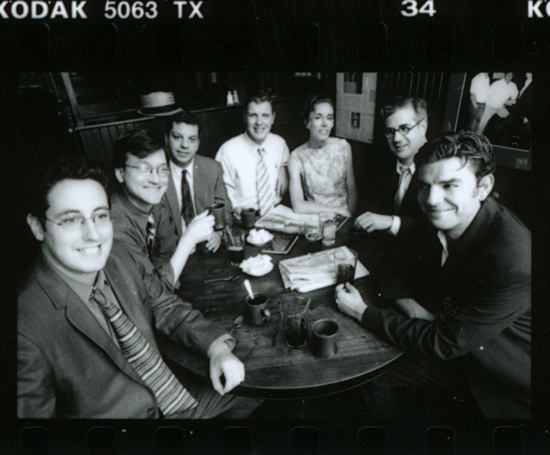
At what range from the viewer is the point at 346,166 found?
277cm

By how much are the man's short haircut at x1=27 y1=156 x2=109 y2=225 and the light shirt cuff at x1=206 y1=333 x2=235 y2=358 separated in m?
0.79

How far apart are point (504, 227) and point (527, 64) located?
865 mm

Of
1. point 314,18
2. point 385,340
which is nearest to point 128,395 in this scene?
point 385,340

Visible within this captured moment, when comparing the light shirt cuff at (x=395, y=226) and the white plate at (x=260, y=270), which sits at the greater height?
the light shirt cuff at (x=395, y=226)

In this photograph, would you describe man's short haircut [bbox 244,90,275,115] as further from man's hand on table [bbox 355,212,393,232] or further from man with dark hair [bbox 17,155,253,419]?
man with dark hair [bbox 17,155,253,419]

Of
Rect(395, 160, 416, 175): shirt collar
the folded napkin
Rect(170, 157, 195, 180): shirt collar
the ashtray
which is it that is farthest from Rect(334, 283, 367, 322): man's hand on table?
Rect(170, 157, 195, 180): shirt collar

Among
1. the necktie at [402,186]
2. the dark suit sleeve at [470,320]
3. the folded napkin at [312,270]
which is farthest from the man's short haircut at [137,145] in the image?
the necktie at [402,186]

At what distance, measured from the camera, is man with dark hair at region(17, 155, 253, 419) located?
1.42 m

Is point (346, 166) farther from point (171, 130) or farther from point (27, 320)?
point (27, 320)

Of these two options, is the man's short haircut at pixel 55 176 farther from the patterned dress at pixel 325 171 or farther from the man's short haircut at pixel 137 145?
the patterned dress at pixel 325 171

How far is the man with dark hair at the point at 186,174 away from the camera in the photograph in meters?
2.32

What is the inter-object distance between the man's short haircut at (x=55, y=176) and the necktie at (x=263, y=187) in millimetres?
1265

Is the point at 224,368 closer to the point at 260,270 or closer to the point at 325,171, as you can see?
the point at 260,270

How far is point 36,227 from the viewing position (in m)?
1.58
